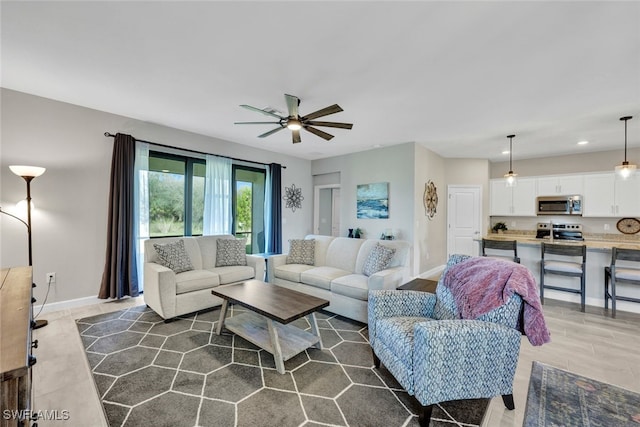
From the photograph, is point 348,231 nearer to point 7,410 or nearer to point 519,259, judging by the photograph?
point 519,259

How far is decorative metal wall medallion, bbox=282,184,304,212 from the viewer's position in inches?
246

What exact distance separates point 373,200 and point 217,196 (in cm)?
300

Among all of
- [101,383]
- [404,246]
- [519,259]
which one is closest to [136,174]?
[101,383]

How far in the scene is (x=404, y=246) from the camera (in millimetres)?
3684

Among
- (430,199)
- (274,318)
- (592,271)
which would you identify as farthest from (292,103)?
→ (592,271)

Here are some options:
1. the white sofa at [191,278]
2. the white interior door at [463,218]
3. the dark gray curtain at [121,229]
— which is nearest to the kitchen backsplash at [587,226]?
the white interior door at [463,218]

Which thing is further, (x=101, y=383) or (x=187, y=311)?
(x=187, y=311)

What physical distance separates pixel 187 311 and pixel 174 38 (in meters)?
2.89

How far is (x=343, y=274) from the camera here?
3.74m

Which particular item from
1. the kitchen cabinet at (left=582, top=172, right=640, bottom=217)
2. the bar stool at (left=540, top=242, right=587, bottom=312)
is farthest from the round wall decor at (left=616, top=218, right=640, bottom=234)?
the bar stool at (left=540, top=242, right=587, bottom=312)

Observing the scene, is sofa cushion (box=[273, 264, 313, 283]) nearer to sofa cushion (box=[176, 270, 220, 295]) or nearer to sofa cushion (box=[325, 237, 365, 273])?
sofa cushion (box=[325, 237, 365, 273])

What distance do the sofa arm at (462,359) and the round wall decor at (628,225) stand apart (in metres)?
5.41

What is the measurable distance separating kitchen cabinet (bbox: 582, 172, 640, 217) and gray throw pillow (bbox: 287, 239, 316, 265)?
526 centimetres

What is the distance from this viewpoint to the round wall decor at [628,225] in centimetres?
492
